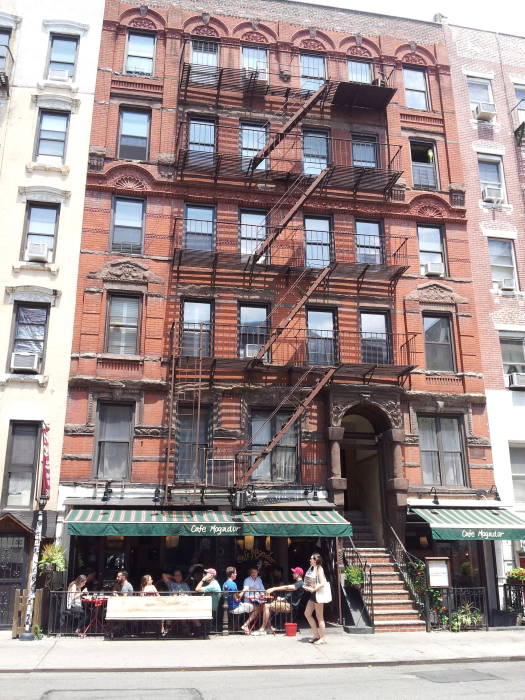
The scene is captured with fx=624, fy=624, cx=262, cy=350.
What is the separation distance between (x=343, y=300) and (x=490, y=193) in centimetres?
730

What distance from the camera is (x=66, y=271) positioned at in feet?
61.9

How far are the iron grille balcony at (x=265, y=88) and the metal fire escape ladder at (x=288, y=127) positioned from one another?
2.47 ft

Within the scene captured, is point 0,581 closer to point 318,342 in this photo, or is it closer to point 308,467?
point 308,467

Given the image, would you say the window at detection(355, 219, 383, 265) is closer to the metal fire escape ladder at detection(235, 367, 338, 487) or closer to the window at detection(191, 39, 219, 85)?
the metal fire escape ladder at detection(235, 367, 338, 487)

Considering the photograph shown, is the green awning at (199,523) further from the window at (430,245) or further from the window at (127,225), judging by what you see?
the window at (430,245)

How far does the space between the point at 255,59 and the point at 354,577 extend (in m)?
17.8

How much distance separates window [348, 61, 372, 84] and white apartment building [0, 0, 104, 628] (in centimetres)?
916

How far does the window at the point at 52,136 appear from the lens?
20.1 m

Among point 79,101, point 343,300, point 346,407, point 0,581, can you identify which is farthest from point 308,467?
point 79,101

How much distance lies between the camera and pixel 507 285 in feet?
70.6

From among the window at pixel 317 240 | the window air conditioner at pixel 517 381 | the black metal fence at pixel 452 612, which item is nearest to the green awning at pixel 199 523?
the black metal fence at pixel 452 612

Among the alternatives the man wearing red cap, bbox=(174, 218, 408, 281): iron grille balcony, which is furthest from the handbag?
bbox=(174, 218, 408, 281): iron grille balcony

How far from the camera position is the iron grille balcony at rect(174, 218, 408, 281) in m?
19.7

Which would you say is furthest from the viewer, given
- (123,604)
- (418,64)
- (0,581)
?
(418,64)
